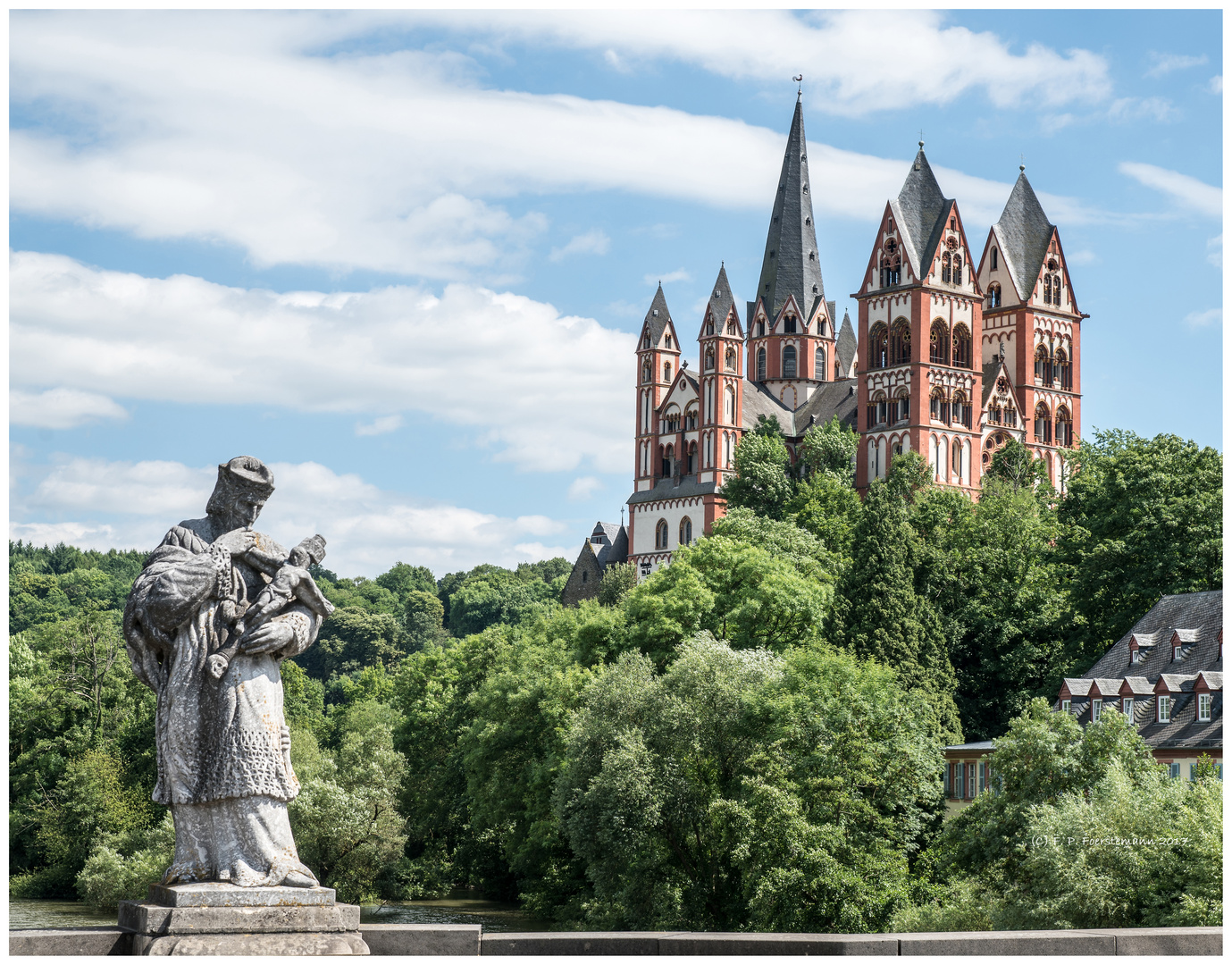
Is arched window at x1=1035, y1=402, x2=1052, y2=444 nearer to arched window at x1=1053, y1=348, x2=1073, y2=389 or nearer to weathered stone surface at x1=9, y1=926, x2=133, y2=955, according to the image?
arched window at x1=1053, y1=348, x2=1073, y2=389

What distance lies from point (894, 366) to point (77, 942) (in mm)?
89993

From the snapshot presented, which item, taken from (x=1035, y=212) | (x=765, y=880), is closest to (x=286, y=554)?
(x=765, y=880)

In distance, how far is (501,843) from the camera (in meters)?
48.3

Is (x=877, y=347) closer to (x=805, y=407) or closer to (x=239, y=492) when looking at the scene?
(x=805, y=407)

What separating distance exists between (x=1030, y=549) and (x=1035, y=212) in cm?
4366

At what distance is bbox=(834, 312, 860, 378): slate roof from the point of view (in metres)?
116

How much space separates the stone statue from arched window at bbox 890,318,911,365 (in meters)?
88.8

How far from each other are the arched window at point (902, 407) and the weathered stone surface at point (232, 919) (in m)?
88.0

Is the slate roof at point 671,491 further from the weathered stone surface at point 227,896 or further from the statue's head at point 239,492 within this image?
the weathered stone surface at point 227,896

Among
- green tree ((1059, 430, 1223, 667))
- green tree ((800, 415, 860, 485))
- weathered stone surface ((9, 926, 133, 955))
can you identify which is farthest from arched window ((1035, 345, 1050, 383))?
weathered stone surface ((9, 926, 133, 955))

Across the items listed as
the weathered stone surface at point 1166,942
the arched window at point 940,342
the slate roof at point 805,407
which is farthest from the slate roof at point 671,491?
the weathered stone surface at point 1166,942

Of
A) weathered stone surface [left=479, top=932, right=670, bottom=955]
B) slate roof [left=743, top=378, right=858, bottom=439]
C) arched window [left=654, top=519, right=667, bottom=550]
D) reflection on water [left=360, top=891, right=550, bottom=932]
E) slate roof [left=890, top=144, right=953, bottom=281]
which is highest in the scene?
slate roof [left=890, top=144, right=953, bottom=281]

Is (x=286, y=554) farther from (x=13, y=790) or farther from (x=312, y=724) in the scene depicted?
A: (x=312, y=724)

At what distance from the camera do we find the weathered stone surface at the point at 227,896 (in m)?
8.06
